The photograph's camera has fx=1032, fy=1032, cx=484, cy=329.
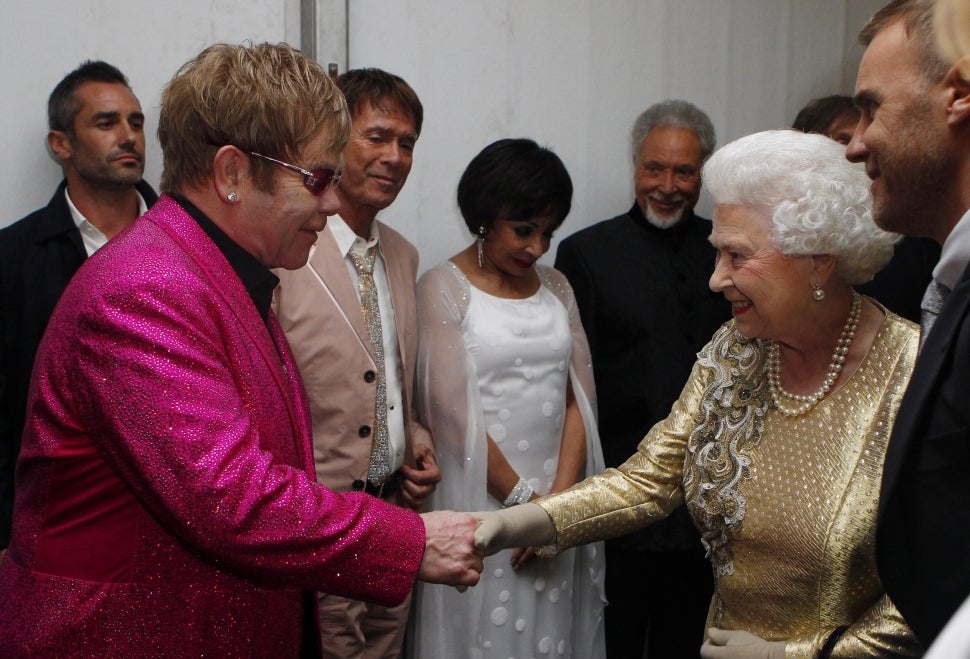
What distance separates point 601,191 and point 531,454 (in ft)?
4.76

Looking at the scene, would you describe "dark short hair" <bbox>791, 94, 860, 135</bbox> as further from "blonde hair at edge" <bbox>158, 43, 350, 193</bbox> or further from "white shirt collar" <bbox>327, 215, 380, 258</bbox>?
"blonde hair at edge" <bbox>158, 43, 350, 193</bbox>

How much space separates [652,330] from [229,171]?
1886 mm

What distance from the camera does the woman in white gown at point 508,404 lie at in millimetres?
2938

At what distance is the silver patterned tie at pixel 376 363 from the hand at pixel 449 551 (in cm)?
87

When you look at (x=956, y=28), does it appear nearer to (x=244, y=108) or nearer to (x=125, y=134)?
(x=244, y=108)

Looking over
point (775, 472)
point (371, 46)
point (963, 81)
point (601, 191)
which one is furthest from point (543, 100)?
point (963, 81)

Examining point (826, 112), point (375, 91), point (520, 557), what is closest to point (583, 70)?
point (826, 112)

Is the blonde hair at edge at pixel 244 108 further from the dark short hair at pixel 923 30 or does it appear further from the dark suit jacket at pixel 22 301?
the dark suit jacket at pixel 22 301

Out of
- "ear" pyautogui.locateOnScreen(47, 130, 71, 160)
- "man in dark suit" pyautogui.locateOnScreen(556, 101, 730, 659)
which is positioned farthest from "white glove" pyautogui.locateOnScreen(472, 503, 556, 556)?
"ear" pyautogui.locateOnScreen(47, 130, 71, 160)

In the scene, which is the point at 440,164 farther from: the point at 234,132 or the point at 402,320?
the point at 234,132

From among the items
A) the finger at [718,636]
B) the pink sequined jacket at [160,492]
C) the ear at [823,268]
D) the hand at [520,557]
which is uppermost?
the ear at [823,268]

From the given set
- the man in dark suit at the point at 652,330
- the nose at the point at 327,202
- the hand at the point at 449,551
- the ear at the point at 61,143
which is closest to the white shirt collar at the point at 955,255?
the hand at the point at 449,551

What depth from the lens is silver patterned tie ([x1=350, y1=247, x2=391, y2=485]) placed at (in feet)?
→ 9.18

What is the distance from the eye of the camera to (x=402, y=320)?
2902 mm
